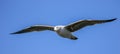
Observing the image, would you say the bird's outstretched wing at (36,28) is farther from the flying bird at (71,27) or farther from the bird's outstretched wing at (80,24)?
the bird's outstretched wing at (80,24)

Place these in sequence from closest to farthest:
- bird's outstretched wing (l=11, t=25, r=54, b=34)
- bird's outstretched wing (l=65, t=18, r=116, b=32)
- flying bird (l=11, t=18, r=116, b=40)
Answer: flying bird (l=11, t=18, r=116, b=40) < bird's outstretched wing (l=65, t=18, r=116, b=32) < bird's outstretched wing (l=11, t=25, r=54, b=34)

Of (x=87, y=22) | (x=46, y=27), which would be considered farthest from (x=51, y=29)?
(x=87, y=22)

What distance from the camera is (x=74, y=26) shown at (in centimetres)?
1939

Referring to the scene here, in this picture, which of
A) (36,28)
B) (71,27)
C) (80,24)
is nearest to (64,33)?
(71,27)

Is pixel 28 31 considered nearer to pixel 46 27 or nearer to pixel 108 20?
pixel 46 27

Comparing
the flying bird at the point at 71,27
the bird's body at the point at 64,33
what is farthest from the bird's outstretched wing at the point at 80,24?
the bird's body at the point at 64,33

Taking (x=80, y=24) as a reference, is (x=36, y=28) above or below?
above

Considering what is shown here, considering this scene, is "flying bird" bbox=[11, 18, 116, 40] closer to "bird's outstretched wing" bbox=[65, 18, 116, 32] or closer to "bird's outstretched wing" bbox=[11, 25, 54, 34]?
"bird's outstretched wing" bbox=[65, 18, 116, 32]

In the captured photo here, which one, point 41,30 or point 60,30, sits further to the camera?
point 41,30

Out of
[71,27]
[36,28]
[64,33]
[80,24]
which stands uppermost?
[36,28]

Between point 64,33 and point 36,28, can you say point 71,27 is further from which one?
point 36,28

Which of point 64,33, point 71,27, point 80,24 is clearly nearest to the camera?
point 64,33

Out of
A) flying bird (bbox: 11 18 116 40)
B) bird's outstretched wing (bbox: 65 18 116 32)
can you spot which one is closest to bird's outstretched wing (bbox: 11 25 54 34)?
flying bird (bbox: 11 18 116 40)

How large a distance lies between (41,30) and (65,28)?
166 centimetres
